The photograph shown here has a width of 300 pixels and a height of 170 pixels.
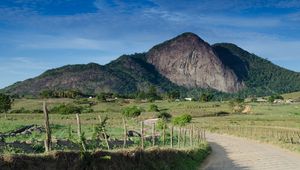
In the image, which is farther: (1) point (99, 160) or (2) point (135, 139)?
(2) point (135, 139)

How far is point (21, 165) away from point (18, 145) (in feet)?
31.6

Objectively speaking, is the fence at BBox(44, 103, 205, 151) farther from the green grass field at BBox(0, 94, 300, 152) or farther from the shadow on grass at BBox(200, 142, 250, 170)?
the shadow on grass at BBox(200, 142, 250, 170)

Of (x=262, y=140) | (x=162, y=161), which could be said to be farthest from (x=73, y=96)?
(x=162, y=161)

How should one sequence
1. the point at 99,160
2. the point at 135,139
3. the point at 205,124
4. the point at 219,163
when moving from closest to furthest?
1. the point at 99,160
2. the point at 219,163
3. the point at 135,139
4. the point at 205,124

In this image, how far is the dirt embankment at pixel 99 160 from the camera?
44.4 ft

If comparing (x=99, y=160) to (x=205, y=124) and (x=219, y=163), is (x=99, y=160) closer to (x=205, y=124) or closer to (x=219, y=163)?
(x=219, y=163)

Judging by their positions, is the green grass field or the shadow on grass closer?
the shadow on grass

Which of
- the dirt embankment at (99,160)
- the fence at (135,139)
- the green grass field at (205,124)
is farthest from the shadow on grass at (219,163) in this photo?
the green grass field at (205,124)

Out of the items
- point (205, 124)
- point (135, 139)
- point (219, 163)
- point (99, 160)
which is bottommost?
point (205, 124)

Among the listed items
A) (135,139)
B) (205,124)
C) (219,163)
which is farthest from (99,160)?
(205,124)

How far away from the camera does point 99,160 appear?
1627 cm

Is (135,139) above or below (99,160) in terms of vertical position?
below

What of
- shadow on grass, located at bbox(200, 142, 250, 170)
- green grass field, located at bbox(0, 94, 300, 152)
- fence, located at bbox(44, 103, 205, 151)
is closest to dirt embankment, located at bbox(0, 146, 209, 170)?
fence, located at bbox(44, 103, 205, 151)

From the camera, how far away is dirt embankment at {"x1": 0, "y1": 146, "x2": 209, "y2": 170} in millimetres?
13531
